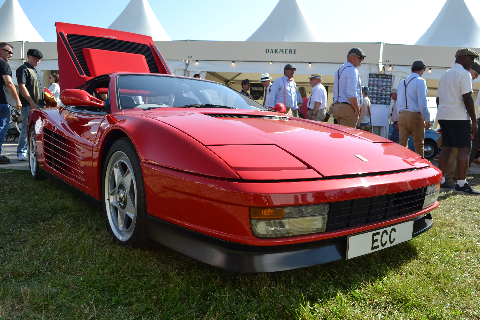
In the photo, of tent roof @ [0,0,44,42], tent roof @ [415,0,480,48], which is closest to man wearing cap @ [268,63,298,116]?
tent roof @ [415,0,480,48]

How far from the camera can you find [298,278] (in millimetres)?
1611

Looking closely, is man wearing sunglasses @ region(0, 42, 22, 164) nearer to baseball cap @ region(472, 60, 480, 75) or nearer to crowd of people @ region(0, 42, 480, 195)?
crowd of people @ region(0, 42, 480, 195)

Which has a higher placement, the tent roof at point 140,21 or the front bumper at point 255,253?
the tent roof at point 140,21

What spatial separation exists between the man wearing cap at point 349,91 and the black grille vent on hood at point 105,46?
7.98 feet

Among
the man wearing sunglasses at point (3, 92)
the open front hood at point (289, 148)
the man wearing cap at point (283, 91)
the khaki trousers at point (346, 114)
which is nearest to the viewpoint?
the open front hood at point (289, 148)

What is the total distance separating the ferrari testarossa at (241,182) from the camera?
129 cm

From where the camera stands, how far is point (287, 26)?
593 inches

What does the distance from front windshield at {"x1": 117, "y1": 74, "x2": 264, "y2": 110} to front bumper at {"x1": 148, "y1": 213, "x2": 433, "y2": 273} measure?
1.12 meters

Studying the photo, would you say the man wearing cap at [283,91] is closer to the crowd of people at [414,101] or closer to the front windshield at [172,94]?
the crowd of people at [414,101]

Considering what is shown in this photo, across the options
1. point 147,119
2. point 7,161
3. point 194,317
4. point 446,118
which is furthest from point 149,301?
point 7,161

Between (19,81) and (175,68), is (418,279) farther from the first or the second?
(175,68)

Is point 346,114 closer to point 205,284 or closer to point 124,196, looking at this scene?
point 124,196

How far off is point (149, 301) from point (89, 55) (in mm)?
3401

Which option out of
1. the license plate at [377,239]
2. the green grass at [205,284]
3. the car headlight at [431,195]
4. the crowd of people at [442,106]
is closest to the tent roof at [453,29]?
the crowd of people at [442,106]
